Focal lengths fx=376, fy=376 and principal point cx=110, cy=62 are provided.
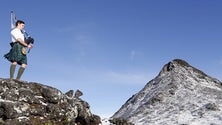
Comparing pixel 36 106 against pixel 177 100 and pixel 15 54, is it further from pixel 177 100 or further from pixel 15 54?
pixel 177 100

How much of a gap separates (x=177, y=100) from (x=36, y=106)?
16.7 m

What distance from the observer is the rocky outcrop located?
12539 mm

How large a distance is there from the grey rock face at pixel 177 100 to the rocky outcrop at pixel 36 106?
10892 mm

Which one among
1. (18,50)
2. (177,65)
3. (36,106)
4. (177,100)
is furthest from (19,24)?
(177,65)

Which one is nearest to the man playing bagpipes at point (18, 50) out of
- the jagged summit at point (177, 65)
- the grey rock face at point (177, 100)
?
the grey rock face at point (177, 100)

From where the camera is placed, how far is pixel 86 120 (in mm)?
14289

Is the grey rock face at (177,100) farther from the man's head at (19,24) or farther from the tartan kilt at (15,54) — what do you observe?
the man's head at (19,24)

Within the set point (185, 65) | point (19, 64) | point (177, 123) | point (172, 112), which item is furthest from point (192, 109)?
point (19, 64)

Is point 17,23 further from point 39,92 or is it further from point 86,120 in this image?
point 86,120

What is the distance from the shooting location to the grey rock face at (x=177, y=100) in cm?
2434

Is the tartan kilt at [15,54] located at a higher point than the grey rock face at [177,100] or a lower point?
lower

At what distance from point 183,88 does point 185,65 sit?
4365mm

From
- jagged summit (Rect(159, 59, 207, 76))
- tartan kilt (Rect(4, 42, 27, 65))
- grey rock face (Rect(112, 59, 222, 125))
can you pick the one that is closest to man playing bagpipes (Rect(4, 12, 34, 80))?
tartan kilt (Rect(4, 42, 27, 65))

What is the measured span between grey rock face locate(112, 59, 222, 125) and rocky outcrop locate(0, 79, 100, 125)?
10.9 meters
